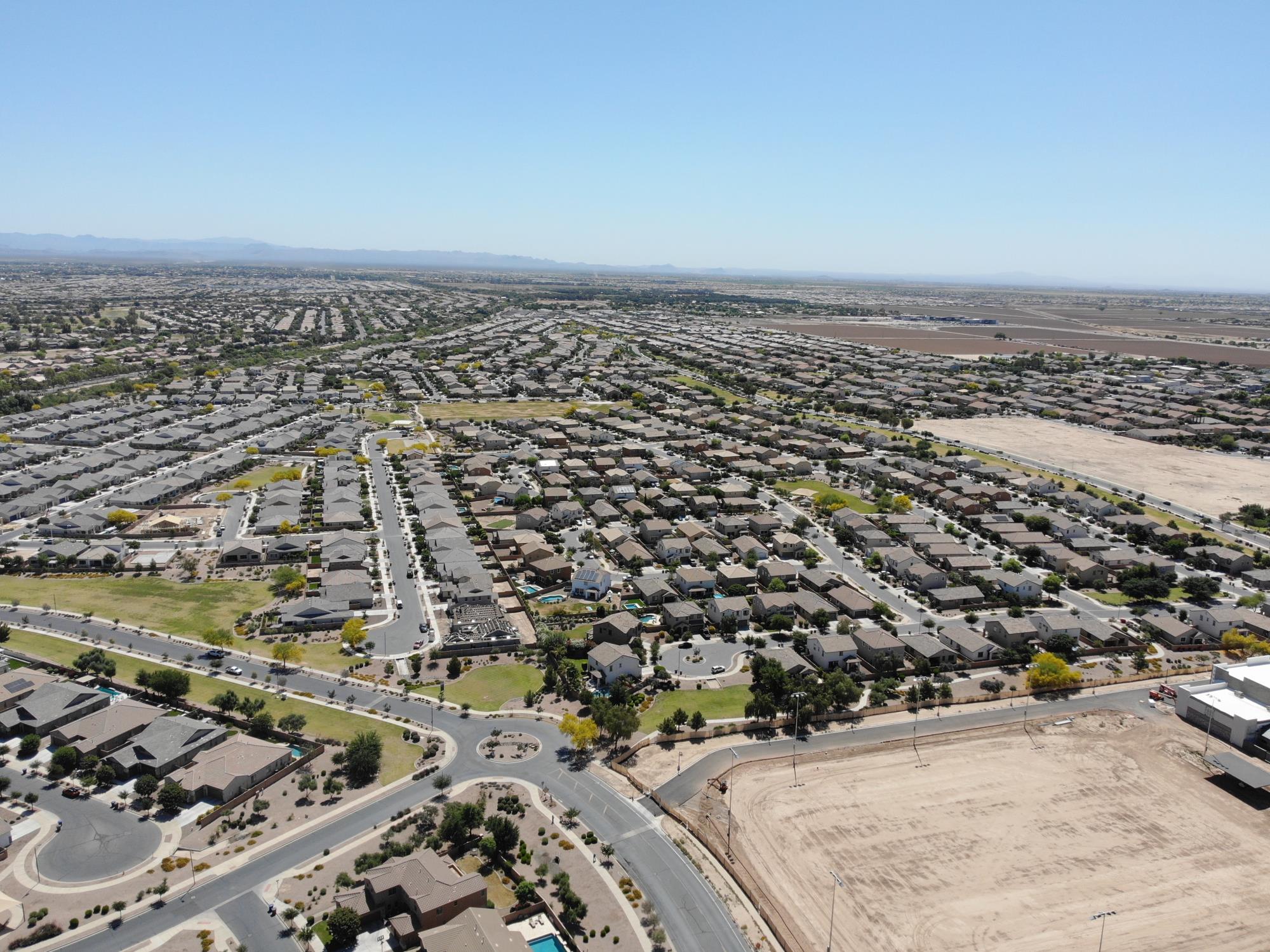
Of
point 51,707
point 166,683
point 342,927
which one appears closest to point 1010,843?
point 342,927

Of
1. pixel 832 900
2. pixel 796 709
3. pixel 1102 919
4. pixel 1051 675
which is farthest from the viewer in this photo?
pixel 1051 675

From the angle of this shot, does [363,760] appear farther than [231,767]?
Yes

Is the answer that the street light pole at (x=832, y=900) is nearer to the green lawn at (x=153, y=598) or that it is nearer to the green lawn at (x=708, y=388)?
the green lawn at (x=153, y=598)

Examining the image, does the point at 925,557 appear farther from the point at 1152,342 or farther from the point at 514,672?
the point at 1152,342

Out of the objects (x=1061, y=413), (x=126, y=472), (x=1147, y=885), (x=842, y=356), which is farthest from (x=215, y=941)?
(x=842, y=356)

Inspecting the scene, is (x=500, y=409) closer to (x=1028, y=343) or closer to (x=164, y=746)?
(x=164, y=746)

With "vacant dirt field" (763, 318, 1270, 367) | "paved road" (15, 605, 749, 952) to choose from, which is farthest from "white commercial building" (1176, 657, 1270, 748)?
"vacant dirt field" (763, 318, 1270, 367)
